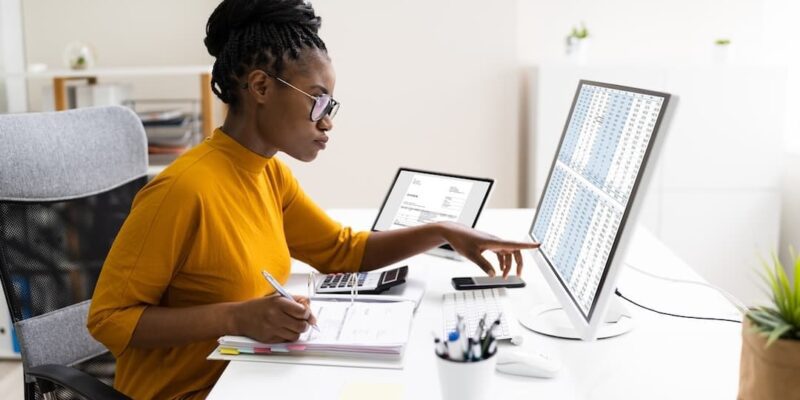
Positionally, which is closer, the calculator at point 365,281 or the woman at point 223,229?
the woman at point 223,229

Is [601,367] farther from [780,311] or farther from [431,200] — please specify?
[431,200]

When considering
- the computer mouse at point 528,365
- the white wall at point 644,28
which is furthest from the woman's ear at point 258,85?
the white wall at point 644,28

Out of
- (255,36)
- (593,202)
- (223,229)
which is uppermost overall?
(255,36)

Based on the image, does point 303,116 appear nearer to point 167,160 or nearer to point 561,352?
point 561,352

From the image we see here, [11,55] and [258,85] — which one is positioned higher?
[258,85]

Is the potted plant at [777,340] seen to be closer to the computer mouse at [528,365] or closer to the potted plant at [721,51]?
the computer mouse at [528,365]

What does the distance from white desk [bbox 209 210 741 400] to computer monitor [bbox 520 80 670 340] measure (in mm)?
49

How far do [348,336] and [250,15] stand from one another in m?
0.59

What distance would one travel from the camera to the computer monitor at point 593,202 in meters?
1.05

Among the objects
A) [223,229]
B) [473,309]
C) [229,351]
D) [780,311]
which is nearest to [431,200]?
[473,309]

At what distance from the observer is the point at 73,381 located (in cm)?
121

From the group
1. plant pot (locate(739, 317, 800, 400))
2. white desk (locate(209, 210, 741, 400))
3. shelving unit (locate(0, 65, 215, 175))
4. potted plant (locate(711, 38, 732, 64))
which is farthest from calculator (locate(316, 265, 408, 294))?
potted plant (locate(711, 38, 732, 64))

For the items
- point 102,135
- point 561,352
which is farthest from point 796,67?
point 102,135

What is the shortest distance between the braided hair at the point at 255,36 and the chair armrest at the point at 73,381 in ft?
1.74
